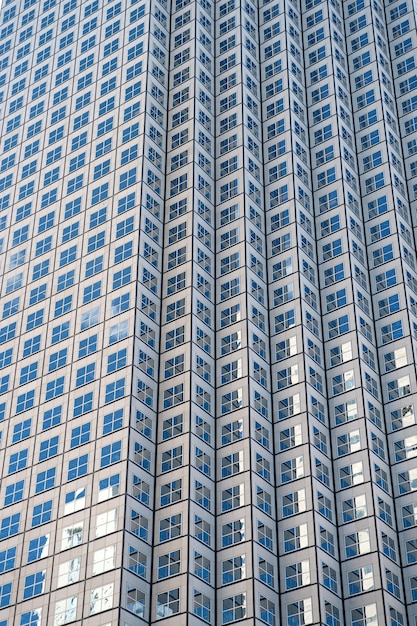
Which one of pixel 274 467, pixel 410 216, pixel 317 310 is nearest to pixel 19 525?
pixel 274 467

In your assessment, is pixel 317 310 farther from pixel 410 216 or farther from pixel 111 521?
pixel 111 521

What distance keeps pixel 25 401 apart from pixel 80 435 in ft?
36.7

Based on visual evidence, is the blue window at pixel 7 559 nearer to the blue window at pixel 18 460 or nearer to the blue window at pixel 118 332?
the blue window at pixel 18 460

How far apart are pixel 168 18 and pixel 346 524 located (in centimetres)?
7325

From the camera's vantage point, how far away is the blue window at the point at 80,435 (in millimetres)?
104625

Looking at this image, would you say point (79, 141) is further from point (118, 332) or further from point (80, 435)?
point (80, 435)

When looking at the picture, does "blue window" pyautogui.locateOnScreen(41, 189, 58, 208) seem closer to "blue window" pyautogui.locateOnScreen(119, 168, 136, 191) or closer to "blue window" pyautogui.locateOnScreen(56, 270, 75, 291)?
"blue window" pyautogui.locateOnScreen(119, 168, 136, 191)

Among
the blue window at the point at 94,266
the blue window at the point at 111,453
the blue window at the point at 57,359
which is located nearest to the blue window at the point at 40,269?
the blue window at the point at 94,266

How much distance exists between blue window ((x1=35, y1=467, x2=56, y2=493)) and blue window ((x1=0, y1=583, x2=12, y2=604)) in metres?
9.61

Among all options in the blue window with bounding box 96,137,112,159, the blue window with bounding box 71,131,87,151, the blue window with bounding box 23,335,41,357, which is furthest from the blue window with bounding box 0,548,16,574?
the blue window with bounding box 71,131,87,151

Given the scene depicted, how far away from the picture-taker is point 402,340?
377ft

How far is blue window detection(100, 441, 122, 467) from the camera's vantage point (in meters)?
101

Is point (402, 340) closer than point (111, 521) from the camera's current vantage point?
No

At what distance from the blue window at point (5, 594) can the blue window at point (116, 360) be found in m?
22.6
